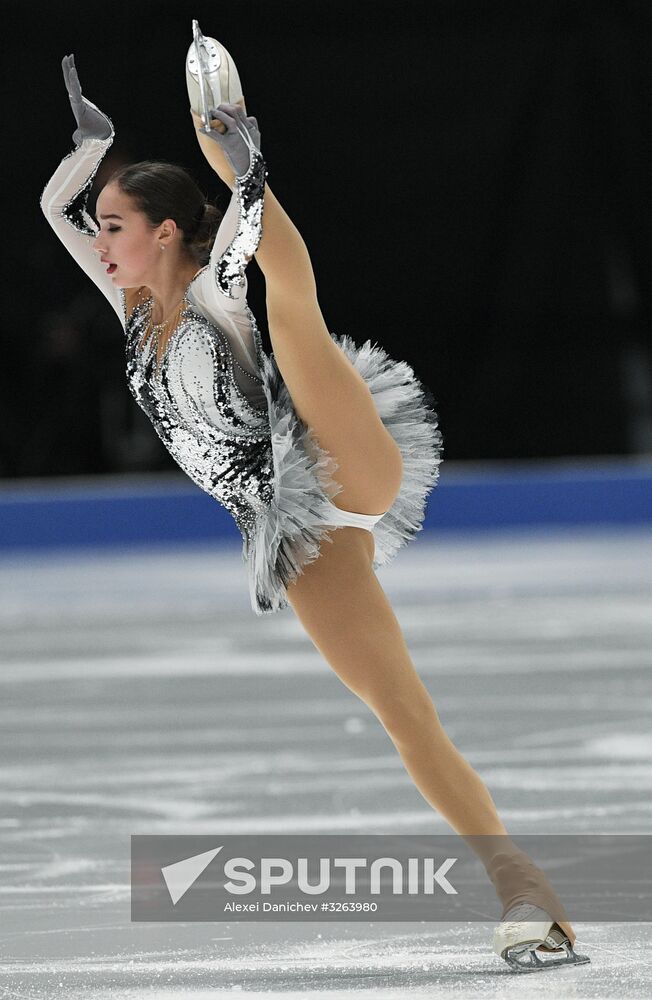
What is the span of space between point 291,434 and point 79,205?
0.53 meters

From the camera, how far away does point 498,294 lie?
8.68m

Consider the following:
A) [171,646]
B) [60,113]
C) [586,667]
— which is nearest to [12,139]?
[60,113]

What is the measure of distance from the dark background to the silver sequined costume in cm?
610

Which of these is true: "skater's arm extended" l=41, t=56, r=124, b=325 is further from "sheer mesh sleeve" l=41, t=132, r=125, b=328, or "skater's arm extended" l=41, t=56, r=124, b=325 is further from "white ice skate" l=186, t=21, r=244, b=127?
"white ice skate" l=186, t=21, r=244, b=127

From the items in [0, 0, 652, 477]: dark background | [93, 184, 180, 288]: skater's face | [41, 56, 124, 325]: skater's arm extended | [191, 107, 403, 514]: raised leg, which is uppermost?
[0, 0, 652, 477]: dark background

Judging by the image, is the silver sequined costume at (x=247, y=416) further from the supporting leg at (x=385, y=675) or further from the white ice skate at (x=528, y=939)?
the white ice skate at (x=528, y=939)

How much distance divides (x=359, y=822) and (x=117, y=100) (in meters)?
6.25

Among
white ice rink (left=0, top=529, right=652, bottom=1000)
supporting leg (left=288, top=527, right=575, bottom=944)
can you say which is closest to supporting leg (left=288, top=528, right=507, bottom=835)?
supporting leg (left=288, top=527, right=575, bottom=944)

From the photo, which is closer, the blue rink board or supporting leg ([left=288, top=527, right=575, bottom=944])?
supporting leg ([left=288, top=527, right=575, bottom=944])

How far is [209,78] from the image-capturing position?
1980 mm

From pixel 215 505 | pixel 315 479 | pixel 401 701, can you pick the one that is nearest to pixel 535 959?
pixel 401 701

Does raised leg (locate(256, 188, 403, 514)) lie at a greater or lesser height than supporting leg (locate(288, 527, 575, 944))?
greater

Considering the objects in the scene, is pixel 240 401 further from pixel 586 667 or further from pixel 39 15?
pixel 39 15

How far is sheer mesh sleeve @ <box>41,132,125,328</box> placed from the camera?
2332 millimetres
